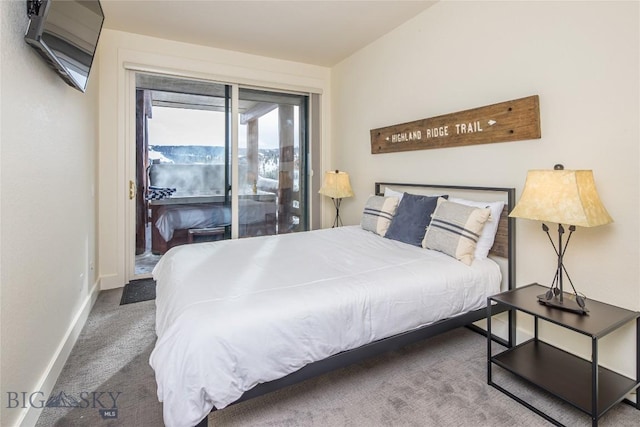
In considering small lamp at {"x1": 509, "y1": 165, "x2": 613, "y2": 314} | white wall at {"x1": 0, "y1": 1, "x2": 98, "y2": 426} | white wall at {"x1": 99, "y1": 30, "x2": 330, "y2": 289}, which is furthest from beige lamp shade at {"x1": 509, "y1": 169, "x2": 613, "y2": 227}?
white wall at {"x1": 99, "y1": 30, "x2": 330, "y2": 289}

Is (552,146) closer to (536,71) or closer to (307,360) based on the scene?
(536,71)

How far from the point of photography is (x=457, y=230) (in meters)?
2.28

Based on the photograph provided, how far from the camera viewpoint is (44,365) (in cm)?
177

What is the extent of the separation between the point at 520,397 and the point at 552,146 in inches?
59.2

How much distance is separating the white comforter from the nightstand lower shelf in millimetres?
379

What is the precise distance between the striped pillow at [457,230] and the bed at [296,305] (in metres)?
0.02

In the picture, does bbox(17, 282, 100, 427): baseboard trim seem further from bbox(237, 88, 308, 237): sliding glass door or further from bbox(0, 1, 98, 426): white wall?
bbox(237, 88, 308, 237): sliding glass door

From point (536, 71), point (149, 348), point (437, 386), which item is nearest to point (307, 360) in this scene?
point (437, 386)

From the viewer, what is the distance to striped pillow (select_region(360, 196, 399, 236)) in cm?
302

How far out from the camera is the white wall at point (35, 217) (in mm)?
1337

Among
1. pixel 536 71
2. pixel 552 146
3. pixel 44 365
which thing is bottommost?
pixel 44 365

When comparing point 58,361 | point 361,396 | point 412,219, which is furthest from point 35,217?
point 412,219

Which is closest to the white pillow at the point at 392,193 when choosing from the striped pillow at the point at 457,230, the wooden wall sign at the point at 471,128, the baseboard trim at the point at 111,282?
the wooden wall sign at the point at 471,128

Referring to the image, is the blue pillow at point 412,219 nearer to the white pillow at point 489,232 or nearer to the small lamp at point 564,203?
the white pillow at point 489,232
